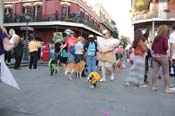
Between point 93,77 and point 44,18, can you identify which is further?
point 44,18

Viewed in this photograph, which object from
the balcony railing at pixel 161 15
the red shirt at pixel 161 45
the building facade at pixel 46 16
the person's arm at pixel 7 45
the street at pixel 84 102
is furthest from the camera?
the building facade at pixel 46 16

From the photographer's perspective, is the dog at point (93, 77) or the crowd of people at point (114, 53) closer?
the crowd of people at point (114, 53)

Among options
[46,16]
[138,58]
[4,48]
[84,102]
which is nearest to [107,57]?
[138,58]

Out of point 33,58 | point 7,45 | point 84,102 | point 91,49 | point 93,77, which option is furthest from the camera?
point 33,58

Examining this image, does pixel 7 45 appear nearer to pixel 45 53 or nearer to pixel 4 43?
pixel 4 43

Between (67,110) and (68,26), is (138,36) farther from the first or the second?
(68,26)

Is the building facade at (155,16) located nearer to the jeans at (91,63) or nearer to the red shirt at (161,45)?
the jeans at (91,63)

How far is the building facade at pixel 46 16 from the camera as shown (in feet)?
144

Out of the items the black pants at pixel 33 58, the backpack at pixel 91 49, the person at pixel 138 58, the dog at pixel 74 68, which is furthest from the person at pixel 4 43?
the black pants at pixel 33 58

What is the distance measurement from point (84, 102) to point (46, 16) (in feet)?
124

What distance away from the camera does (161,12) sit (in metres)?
42.8

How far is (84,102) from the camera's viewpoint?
767 cm

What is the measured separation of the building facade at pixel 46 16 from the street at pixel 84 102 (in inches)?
1335

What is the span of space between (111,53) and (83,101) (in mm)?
4770
